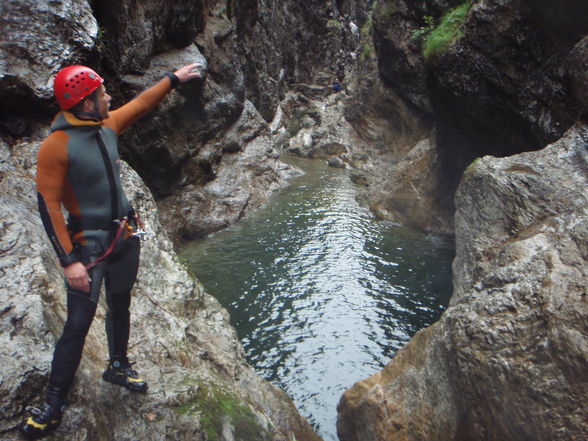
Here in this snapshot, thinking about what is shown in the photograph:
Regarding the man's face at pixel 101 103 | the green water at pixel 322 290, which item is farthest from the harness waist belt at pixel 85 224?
the green water at pixel 322 290

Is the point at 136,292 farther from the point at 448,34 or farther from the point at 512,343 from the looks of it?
the point at 448,34

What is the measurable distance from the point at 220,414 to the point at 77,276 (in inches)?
93.6

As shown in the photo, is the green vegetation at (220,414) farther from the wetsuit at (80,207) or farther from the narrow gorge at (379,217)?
the wetsuit at (80,207)

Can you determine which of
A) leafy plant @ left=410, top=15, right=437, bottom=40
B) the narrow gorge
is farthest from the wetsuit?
leafy plant @ left=410, top=15, right=437, bottom=40

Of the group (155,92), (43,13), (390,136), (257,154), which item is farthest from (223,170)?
(155,92)

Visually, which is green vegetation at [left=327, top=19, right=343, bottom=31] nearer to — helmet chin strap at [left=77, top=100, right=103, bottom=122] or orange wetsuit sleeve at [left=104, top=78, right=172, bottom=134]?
orange wetsuit sleeve at [left=104, top=78, right=172, bottom=134]

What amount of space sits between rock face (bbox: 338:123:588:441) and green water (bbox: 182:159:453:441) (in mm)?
1788

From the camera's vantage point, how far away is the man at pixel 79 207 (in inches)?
145

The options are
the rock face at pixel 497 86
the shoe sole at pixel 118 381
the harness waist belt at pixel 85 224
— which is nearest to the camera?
the harness waist belt at pixel 85 224

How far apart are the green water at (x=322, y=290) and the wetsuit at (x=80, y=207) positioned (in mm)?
5262

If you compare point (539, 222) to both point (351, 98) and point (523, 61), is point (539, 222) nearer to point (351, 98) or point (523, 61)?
point (523, 61)

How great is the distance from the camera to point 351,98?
33094 millimetres

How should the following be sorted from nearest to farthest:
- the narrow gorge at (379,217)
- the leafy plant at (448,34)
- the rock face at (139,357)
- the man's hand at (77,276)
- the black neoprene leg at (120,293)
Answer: the man's hand at (77,276)
the rock face at (139,357)
the black neoprene leg at (120,293)
the narrow gorge at (379,217)
the leafy plant at (448,34)

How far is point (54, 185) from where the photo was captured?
3.66m
